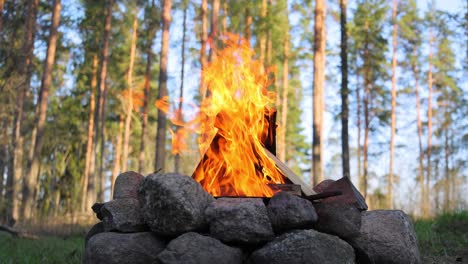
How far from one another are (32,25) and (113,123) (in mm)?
9754

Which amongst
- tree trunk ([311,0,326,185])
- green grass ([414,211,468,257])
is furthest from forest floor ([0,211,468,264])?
tree trunk ([311,0,326,185])

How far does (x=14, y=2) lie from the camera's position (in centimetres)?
1689

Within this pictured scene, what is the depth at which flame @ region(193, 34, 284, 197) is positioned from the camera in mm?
5547

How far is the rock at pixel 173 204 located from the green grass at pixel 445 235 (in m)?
3.74

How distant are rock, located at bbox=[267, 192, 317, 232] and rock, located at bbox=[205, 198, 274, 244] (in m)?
0.08

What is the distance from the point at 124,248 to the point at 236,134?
6.28 feet

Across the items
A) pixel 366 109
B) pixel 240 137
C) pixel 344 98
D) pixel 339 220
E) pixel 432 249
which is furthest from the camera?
pixel 366 109

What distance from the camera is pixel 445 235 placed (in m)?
7.75

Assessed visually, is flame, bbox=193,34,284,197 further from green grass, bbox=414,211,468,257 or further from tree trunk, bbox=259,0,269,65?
tree trunk, bbox=259,0,269,65

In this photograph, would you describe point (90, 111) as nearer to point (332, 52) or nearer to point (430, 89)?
point (332, 52)

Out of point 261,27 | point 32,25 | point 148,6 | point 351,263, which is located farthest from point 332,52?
point 351,263

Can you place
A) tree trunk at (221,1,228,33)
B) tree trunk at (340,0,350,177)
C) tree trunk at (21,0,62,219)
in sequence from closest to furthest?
tree trunk at (340,0,350,177)
tree trunk at (21,0,62,219)
tree trunk at (221,1,228,33)

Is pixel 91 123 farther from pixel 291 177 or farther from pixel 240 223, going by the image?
pixel 240 223

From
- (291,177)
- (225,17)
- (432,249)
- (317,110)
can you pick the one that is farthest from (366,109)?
(291,177)
